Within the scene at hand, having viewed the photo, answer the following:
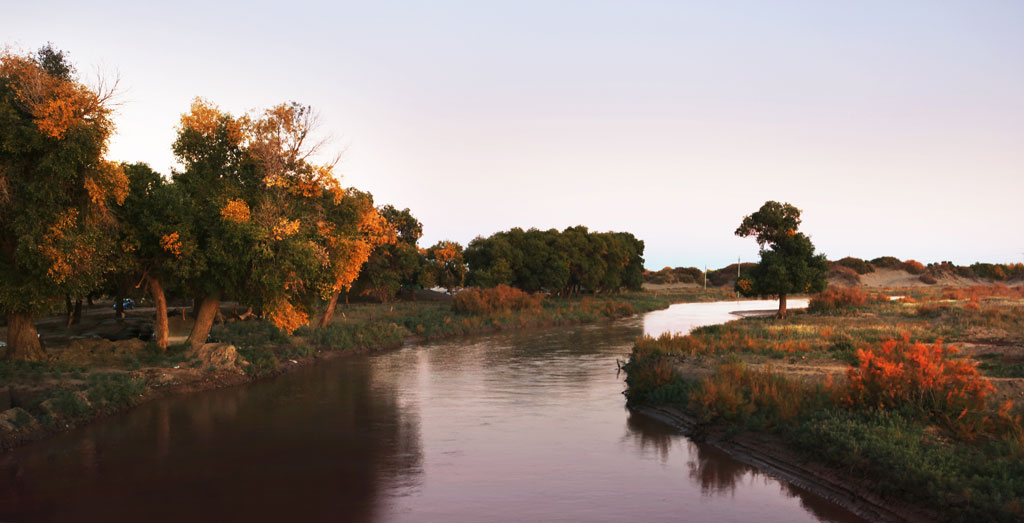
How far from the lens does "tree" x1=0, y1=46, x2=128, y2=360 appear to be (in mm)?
20250

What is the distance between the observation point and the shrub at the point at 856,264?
152 metres

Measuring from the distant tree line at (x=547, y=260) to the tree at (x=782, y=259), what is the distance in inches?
1366

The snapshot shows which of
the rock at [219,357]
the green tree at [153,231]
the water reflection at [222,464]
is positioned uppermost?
the green tree at [153,231]

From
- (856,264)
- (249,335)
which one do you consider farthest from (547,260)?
(856,264)

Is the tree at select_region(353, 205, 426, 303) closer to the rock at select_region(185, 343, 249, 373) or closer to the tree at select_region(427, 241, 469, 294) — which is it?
the tree at select_region(427, 241, 469, 294)

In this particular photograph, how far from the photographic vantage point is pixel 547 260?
263 ft

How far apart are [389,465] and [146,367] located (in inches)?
574

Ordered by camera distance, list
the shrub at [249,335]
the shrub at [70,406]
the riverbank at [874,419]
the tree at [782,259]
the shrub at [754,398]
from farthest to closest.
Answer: the tree at [782,259], the shrub at [249,335], the shrub at [70,406], the shrub at [754,398], the riverbank at [874,419]

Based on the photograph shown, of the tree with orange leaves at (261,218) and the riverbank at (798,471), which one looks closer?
the riverbank at (798,471)

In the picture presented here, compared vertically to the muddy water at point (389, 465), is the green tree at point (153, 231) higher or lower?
higher

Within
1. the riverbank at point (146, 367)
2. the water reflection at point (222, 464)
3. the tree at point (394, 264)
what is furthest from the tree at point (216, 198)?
the tree at point (394, 264)

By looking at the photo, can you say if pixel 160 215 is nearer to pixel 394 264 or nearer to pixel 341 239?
pixel 341 239

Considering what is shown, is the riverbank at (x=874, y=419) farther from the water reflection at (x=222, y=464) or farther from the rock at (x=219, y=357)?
the rock at (x=219, y=357)

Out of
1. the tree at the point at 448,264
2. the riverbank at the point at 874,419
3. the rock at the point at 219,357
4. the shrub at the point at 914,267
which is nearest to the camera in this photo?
the riverbank at the point at 874,419
